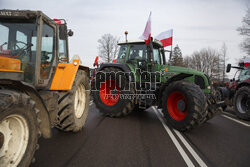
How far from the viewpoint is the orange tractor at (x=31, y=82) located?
6.03 feet

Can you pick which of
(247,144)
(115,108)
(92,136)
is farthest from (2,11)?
(247,144)

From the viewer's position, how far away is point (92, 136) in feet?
11.6

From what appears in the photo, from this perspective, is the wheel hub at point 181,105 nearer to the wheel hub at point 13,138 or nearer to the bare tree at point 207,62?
the wheel hub at point 13,138

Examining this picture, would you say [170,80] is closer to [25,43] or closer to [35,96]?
[35,96]

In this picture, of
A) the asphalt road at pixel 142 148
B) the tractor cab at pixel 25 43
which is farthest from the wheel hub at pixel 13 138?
the tractor cab at pixel 25 43

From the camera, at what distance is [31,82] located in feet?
8.30

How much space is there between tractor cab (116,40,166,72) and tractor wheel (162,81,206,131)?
1271mm

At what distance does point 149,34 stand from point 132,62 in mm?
1128

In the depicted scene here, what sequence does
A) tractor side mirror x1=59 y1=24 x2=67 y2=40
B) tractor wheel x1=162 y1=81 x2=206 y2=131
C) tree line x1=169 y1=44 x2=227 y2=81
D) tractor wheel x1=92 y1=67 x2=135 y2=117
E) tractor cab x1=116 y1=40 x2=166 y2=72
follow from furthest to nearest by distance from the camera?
tree line x1=169 y1=44 x2=227 y2=81
tractor cab x1=116 y1=40 x2=166 y2=72
tractor wheel x1=92 y1=67 x2=135 y2=117
tractor wheel x1=162 y1=81 x2=206 y2=131
tractor side mirror x1=59 y1=24 x2=67 y2=40

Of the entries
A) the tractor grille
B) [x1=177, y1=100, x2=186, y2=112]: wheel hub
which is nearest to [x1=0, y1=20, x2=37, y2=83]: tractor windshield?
[x1=177, y1=100, x2=186, y2=112]: wheel hub

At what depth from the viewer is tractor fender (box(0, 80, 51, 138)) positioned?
6.49 ft

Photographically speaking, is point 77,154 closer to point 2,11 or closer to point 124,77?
point 2,11

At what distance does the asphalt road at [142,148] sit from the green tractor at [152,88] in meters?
0.53

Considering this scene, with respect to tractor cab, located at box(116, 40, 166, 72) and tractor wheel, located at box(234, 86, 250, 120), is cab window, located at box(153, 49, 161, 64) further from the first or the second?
tractor wheel, located at box(234, 86, 250, 120)
